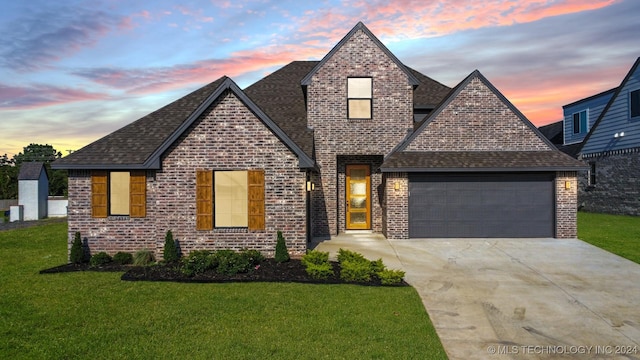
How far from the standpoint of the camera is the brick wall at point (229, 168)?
12.4m

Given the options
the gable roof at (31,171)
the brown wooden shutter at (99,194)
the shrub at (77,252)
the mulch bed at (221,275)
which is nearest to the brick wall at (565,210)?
the mulch bed at (221,275)

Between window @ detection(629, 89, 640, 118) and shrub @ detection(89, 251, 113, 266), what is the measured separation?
88.4 ft

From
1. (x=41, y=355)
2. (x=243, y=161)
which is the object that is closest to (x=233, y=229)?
(x=243, y=161)

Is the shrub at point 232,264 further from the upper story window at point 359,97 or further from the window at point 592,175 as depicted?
the window at point 592,175

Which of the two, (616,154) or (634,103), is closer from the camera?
(634,103)

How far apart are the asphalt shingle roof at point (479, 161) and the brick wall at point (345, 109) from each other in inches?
62.0

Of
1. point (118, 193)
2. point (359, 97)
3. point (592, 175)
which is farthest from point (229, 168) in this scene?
point (592, 175)

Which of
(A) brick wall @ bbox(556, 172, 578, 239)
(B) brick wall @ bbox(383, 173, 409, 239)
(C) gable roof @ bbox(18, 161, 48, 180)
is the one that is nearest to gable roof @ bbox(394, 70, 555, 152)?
(B) brick wall @ bbox(383, 173, 409, 239)

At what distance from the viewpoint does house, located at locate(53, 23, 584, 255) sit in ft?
40.8

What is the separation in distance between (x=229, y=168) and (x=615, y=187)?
23820mm

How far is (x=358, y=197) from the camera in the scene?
18266mm

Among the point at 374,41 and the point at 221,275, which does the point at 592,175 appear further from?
the point at 221,275

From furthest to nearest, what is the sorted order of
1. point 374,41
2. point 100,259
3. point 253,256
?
point 374,41, point 100,259, point 253,256

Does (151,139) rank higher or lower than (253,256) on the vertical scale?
higher
